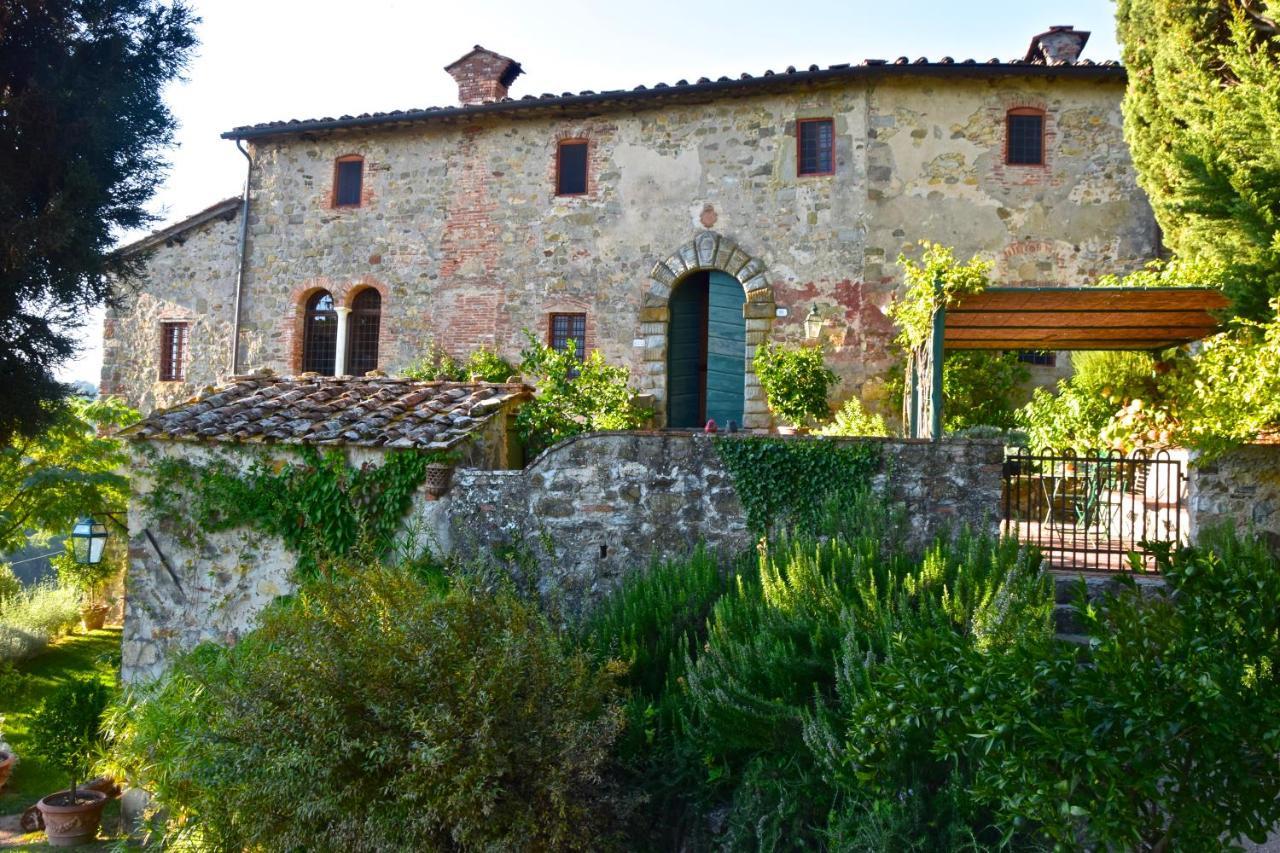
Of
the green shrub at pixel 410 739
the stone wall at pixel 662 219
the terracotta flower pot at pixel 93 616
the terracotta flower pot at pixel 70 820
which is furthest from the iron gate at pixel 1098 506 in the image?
the terracotta flower pot at pixel 93 616

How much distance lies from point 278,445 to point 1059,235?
450 inches

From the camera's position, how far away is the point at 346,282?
16109 mm

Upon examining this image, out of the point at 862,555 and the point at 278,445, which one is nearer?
the point at 862,555

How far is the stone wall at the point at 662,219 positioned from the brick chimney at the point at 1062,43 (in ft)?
4.51

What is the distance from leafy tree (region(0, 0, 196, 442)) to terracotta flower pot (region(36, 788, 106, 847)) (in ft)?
13.0

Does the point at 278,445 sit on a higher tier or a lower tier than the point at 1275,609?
higher

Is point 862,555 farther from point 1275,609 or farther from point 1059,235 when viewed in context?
point 1059,235

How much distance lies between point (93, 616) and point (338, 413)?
10303mm

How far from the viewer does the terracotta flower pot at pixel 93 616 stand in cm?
1520

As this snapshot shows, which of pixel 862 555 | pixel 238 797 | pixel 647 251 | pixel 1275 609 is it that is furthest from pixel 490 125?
pixel 1275 609

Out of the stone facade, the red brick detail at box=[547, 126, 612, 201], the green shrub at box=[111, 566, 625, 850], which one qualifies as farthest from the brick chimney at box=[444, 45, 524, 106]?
the green shrub at box=[111, 566, 625, 850]

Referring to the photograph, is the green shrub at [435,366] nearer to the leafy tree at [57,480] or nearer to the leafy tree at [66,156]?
the leafy tree at [57,480]

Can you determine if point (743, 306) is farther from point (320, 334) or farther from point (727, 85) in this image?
point (320, 334)

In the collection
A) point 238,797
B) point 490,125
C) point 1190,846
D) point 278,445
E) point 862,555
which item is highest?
point 490,125
